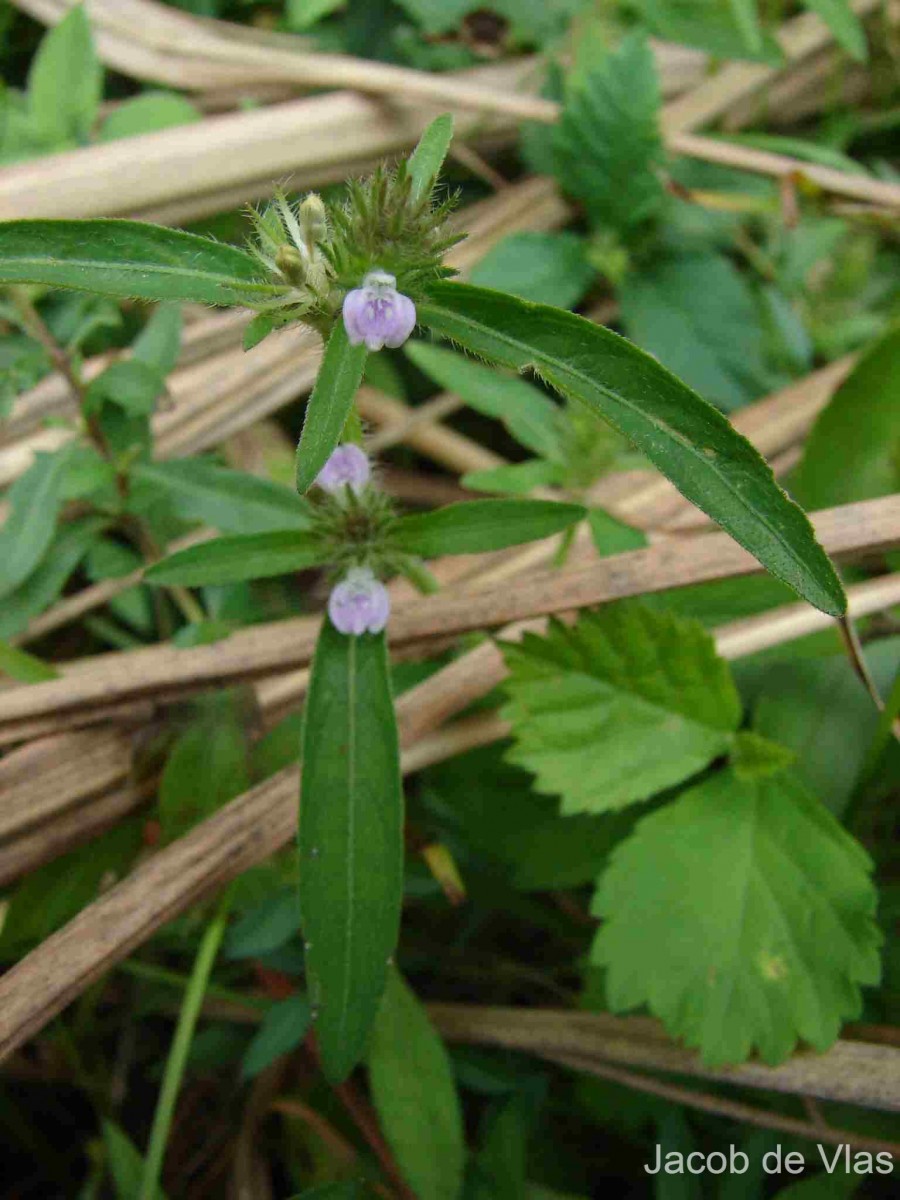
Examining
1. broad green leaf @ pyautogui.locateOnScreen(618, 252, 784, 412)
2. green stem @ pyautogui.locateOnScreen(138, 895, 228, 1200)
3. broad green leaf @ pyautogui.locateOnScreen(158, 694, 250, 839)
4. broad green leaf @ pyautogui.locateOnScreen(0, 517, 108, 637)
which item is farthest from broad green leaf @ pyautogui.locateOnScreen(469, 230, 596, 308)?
green stem @ pyautogui.locateOnScreen(138, 895, 228, 1200)

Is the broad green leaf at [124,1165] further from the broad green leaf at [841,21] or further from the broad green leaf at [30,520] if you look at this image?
the broad green leaf at [841,21]

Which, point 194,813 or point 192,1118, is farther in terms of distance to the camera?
point 192,1118

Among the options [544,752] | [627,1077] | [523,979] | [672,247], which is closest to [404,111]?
[672,247]

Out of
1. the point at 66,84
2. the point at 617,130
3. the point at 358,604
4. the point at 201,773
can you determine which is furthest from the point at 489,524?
the point at 66,84

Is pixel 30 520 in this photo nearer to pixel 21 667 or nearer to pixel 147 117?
pixel 21 667

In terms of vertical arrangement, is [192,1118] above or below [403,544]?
below

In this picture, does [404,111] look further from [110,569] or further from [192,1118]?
[192,1118]

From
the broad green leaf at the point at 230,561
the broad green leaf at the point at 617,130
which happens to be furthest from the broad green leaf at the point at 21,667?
the broad green leaf at the point at 617,130

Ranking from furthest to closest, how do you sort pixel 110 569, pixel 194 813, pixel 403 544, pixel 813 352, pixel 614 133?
pixel 813 352 → pixel 614 133 → pixel 110 569 → pixel 194 813 → pixel 403 544

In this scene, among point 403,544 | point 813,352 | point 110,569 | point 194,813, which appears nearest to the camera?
point 403,544
